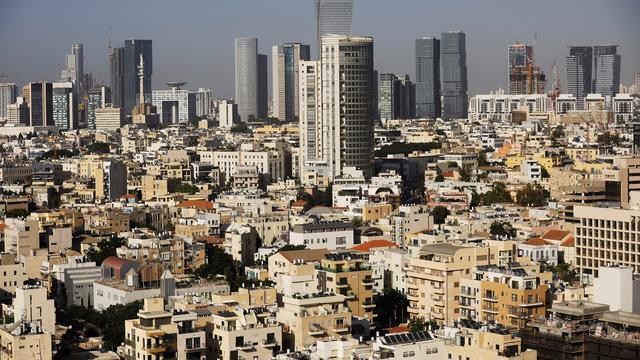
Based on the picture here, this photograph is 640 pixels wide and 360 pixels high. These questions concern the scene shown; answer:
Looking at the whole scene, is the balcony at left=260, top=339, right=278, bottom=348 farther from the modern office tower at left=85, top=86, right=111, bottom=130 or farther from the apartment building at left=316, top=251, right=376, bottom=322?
the modern office tower at left=85, top=86, right=111, bottom=130

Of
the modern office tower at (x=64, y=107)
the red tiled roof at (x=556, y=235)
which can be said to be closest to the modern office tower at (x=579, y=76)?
the modern office tower at (x=64, y=107)

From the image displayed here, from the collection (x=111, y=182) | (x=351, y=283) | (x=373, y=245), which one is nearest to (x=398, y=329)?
(x=351, y=283)

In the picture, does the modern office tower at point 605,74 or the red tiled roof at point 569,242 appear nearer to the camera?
the red tiled roof at point 569,242

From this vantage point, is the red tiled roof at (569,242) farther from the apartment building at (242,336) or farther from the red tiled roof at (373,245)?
the apartment building at (242,336)

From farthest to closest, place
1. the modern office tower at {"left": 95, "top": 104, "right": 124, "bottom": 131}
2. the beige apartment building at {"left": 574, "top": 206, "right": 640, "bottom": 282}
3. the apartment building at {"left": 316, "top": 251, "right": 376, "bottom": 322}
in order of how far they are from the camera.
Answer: the modern office tower at {"left": 95, "top": 104, "right": 124, "bottom": 131} → the beige apartment building at {"left": 574, "top": 206, "right": 640, "bottom": 282} → the apartment building at {"left": 316, "top": 251, "right": 376, "bottom": 322}

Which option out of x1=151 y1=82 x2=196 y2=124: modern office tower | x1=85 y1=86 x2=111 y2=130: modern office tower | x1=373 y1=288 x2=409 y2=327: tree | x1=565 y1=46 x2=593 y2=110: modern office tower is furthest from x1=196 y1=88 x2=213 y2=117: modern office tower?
x1=373 y1=288 x2=409 y2=327: tree

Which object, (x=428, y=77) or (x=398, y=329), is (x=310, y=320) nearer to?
(x=398, y=329)
